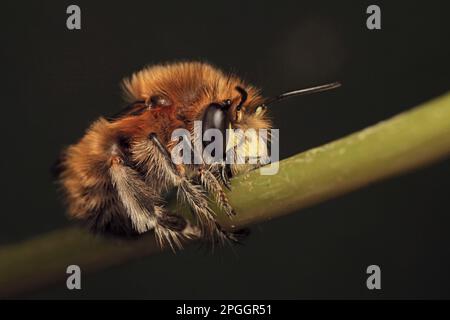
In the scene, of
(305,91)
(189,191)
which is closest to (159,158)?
(189,191)

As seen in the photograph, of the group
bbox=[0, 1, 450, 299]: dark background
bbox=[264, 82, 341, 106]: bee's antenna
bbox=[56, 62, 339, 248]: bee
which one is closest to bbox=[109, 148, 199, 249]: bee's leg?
bbox=[56, 62, 339, 248]: bee

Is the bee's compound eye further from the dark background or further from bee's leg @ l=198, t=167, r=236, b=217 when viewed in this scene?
the dark background

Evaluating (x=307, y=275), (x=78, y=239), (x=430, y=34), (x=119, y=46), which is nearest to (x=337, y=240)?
(x=307, y=275)

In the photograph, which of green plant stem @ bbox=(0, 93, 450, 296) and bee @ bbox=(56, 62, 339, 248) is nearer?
green plant stem @ bbox=(0, 93, 450, 296)

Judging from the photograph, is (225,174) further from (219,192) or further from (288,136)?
(288,136)

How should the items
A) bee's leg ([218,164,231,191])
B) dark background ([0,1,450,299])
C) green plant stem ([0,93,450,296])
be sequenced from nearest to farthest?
1. green plant stem ([0,93,450,296])
2. bee's leg ([218,164,231,191])
3. dark background ([0,1,450,299])

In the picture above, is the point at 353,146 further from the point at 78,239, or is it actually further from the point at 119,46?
the point at 119,46

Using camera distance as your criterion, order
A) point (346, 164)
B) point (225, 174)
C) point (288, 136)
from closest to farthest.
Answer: point (346, 164) < point (225, 174) < point (288, 136)
